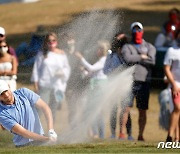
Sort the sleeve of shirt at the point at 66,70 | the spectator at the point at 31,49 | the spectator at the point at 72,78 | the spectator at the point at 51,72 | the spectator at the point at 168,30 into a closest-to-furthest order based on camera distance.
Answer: the spectator at the point at 72,78 → the spectator at the point at 51,72 → the sleeve of shirt at the point at 66,70 → the spectator at the point at 31,49 → the spectator at the point at 168,30

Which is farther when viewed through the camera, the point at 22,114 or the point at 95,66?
the point at 95,66

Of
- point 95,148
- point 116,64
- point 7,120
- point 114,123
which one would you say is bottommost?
point 114,123

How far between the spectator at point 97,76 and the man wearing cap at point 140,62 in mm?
634

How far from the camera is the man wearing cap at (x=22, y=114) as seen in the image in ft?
45.7

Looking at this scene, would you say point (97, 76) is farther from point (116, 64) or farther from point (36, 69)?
point (36, 69)

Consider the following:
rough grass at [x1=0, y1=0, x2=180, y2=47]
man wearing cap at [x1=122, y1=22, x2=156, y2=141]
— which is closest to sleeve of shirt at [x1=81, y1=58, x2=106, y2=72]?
man wearing cap at [x1=122, y1=22, x2=156, y2=141]

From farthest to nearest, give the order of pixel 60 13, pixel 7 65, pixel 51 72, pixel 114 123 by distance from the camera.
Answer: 1. pixel 60 13
2. pixel 51 72
3. pixel 7 65
4. pixel 114 123

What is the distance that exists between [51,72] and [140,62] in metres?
1.65

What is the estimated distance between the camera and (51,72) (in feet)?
61.5

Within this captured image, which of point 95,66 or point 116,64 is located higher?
point 116,64

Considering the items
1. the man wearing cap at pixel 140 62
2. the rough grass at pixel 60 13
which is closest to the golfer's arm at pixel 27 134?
the man wearing cap at pixel 140 62

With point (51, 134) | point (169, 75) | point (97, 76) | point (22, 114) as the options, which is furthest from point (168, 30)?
point (51, 134)

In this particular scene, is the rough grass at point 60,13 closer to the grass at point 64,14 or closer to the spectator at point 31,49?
the grass at point 64,14

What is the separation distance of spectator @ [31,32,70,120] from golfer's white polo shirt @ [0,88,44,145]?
14.4 feet
